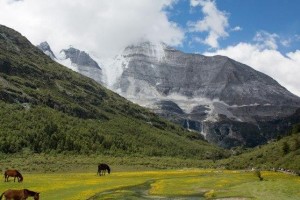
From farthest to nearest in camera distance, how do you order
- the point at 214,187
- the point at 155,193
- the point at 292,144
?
the point at 292,144 < the point at 214,187 < the point at 155,193

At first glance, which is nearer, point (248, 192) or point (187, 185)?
point (248, 192)

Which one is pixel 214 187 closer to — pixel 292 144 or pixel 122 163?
pixel 292 144

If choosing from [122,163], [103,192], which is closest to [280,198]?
[103,192]

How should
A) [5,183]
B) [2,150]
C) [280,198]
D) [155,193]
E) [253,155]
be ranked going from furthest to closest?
[2,150], [253,155], [5,183], [155,193], [280,198]

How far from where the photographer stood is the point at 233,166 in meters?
171

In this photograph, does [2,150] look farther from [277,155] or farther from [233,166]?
[277,155]

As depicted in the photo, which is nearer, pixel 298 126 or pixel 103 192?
pixel 103 192

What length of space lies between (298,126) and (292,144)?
4160 cm

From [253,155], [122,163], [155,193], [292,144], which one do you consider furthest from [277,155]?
[155,193]

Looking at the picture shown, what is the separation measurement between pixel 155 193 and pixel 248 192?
1326 cm

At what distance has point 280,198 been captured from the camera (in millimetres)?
51000

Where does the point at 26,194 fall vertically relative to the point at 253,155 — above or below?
below

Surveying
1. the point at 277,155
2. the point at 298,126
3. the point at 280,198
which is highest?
the point at 298,126

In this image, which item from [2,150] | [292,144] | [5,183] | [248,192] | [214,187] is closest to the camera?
[248,192]
